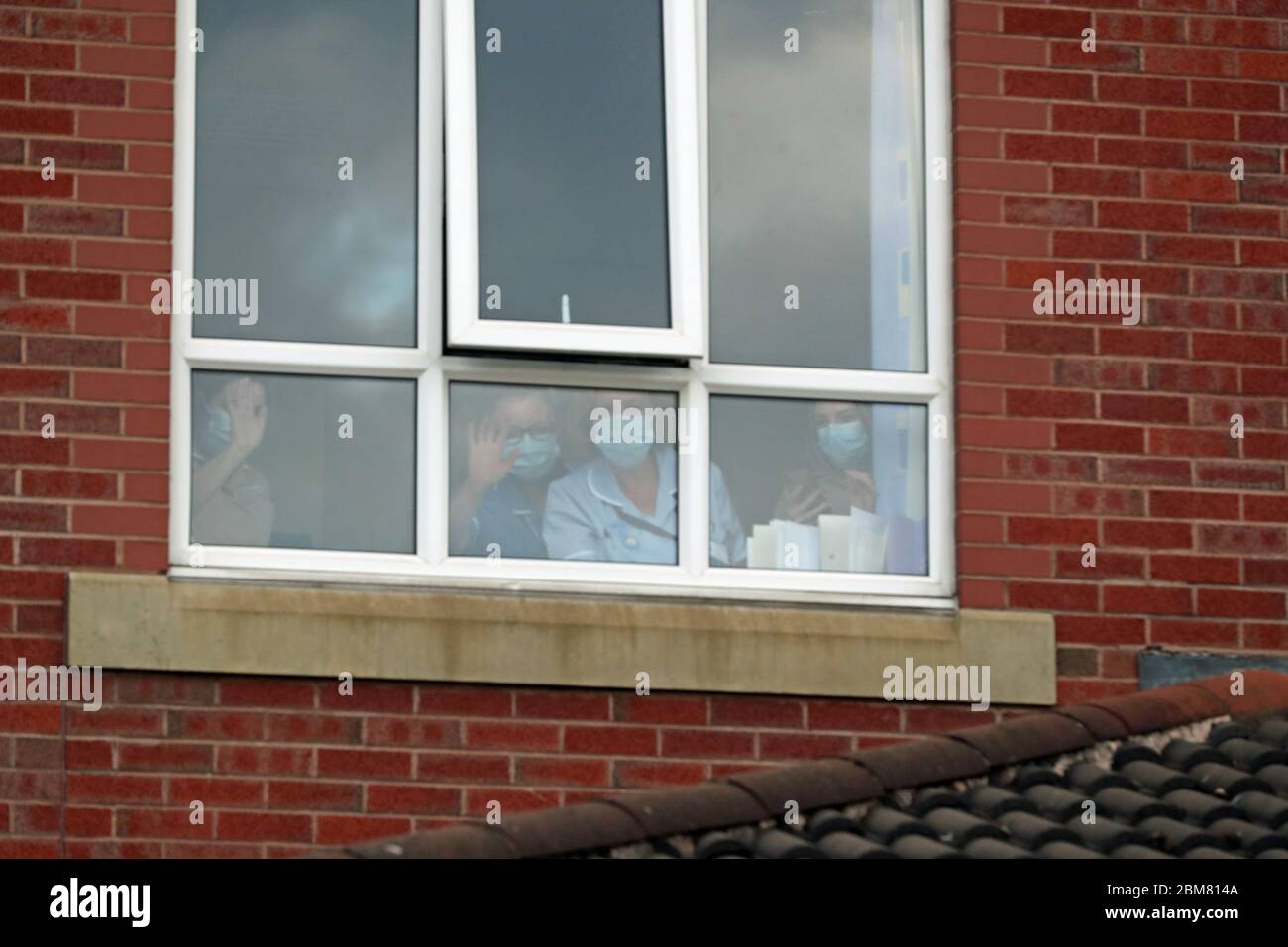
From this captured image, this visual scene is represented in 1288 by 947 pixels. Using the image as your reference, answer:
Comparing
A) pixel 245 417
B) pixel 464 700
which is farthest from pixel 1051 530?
pixel 245 417

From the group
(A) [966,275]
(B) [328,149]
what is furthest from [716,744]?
(B) [328,149]

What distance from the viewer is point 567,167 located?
8.05 meters

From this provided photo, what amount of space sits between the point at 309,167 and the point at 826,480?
74.7 inches

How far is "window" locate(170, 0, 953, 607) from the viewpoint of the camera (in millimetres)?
7824

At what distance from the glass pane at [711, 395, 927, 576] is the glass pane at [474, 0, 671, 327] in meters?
0.49

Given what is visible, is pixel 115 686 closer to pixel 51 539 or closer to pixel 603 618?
pixel 51 539

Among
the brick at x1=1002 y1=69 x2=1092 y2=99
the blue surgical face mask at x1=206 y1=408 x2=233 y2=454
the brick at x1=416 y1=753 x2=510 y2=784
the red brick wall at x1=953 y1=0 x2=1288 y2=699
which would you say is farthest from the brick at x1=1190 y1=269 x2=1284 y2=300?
the blue surgical face mask at x1=206 y1=408 x2=233 y2=454

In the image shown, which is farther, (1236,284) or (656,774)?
(1236,284)

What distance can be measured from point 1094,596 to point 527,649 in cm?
180

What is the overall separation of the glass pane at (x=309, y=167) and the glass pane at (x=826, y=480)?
1128mm

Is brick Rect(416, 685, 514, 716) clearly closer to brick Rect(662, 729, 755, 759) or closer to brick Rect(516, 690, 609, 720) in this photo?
brick Rect(516, 690, 609, 720)

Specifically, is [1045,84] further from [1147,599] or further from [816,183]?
[1147,599]

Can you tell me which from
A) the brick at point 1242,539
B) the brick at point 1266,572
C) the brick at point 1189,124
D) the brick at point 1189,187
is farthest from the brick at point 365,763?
the brick at point 1189,124

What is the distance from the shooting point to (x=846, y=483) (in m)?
8.14
